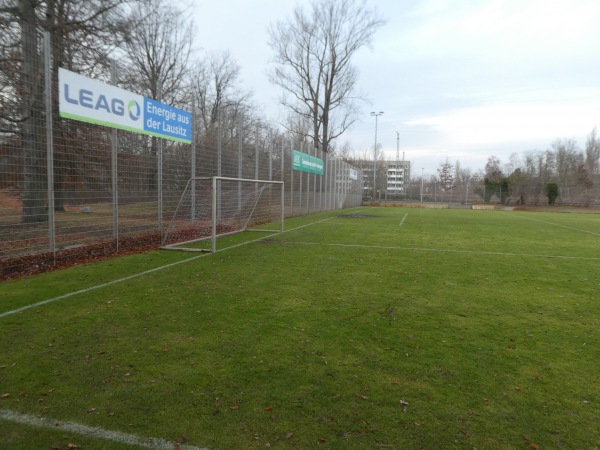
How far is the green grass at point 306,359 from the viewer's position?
2.37 meters

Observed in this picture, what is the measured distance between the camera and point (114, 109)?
25.7ft

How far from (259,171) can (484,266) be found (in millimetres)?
10083

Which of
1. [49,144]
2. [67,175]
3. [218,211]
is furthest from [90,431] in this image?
[218,211]

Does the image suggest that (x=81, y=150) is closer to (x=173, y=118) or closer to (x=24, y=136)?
(x=24, y=136)

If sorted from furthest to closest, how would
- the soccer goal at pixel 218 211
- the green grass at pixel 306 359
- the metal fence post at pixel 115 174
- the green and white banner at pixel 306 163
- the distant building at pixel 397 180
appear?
the distant building at pixel 397 180 → the green and white banner at pixel 306 163 → the soccer goal at pixel 218 211 → the metal fence post at pixel 115 174 → the green grass at pixel 306 359

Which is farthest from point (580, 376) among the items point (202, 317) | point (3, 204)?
point (3, 204)

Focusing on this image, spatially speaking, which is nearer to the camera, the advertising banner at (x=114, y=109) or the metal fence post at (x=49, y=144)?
the metal fence post at (x=49, y=144)

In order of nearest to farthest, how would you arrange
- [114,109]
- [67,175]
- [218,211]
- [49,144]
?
[49,144] < [67,175] < [114,109] < [218,211]

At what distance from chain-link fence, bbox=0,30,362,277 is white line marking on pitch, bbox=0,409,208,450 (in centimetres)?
436

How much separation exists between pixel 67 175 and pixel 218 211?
5.46m

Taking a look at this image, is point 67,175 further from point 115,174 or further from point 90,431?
point 90,431

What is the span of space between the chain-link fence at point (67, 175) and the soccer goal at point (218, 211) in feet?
1.43

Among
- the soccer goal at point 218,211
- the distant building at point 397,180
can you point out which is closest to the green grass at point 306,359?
the soccer goal at point 218,211

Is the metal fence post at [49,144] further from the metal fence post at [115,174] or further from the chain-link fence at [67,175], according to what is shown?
the metal fence post at [115,174]
